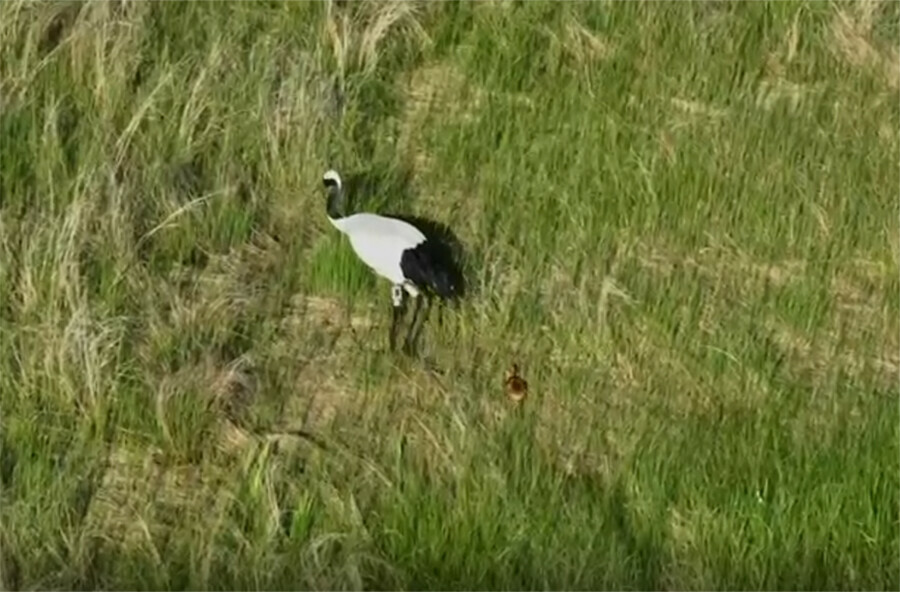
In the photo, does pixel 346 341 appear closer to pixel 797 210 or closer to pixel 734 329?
pixel 734 329

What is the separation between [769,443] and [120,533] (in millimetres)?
1273

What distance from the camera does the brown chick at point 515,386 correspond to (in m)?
3.39

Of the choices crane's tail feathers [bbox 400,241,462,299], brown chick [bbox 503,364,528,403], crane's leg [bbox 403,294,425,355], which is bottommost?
brown chick [bbox 503,364,528,403]

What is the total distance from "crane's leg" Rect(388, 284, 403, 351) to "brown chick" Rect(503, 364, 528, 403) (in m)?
0.25

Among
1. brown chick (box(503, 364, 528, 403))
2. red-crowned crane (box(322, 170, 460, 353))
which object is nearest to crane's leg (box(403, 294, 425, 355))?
red-crowned crane (box(322, 170, 460, 353))

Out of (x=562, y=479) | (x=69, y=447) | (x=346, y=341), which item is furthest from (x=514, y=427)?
(x=69, y=447)

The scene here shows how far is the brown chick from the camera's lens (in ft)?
11.1

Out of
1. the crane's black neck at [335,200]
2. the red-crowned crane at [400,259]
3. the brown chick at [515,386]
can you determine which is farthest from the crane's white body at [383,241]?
the brown chick at [515,386]

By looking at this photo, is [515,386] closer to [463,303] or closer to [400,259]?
[463,303]

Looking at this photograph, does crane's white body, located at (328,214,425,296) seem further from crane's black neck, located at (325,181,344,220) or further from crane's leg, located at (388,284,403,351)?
crane's black neck, located at (325,181,344,220)

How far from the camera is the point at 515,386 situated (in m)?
3.40

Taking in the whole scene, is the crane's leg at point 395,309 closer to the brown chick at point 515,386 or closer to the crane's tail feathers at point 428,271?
the crane's tail feathers at point 428,271

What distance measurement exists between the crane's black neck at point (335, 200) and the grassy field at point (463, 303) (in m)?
0.04

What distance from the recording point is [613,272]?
11.7ft
